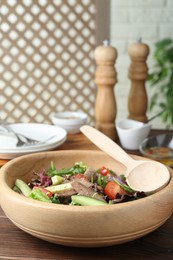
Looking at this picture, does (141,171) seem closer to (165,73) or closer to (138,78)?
(138,78)

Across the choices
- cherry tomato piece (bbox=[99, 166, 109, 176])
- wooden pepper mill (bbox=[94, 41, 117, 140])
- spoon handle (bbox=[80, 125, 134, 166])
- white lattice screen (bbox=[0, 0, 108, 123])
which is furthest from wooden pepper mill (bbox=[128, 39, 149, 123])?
white lattice screen (bbox=[0, 0, 108, 123])

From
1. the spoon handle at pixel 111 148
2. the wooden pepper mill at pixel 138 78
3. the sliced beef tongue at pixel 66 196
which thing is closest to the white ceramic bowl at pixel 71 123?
the wooden pepper mill at pixel 138 78

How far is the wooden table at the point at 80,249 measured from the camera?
2.53 feet

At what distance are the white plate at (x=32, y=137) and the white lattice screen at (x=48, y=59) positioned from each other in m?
1.52

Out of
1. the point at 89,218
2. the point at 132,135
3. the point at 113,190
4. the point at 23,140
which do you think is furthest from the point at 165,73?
the point at 89,218

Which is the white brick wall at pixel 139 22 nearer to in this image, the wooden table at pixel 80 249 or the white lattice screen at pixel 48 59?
the white lattice screen at pixel 48 59

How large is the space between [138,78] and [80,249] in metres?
0.82

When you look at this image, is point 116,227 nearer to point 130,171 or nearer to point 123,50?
point 130,171

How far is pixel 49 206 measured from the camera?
0.73 meters

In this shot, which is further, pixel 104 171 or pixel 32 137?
pixel 32 137

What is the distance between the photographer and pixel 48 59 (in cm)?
300

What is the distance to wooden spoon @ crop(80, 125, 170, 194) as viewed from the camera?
2.82 feet

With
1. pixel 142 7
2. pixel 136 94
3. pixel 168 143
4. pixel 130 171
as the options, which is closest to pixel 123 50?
pixel 142 7

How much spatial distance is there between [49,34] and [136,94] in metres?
1.53
